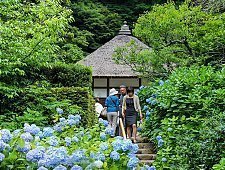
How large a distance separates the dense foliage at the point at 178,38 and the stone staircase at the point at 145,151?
314cm

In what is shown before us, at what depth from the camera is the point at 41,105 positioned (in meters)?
9.31

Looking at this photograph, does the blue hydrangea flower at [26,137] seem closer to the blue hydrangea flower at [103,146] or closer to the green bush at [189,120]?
the blue hydrangea flower at [103,146]

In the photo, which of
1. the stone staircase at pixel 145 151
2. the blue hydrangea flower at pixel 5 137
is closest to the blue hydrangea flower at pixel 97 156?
the blue hydrangea flower at pixel 5 137

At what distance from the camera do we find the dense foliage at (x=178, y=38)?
491 inches

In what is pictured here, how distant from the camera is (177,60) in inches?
522

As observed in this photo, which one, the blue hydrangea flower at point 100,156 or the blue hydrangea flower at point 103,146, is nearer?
the blue hydrangea flower at point 100,156

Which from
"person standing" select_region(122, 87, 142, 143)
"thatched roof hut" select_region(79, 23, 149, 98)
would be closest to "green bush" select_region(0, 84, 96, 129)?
"person standing" select_region(122, 87, 142, 143)

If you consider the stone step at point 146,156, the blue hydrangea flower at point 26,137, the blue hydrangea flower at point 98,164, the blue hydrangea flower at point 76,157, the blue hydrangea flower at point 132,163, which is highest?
the blue hydrangea flower at point 26,137

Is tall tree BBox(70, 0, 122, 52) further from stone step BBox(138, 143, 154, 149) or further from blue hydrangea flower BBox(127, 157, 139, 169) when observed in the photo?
blue hydrangea flower BBox(127, 157, 139, 169)

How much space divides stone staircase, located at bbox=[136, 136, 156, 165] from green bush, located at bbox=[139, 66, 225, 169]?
17 cm

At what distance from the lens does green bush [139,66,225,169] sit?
6164mm

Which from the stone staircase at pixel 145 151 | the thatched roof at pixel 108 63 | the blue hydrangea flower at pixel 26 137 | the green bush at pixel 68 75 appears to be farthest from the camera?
the thatched roof at pixel 108 63

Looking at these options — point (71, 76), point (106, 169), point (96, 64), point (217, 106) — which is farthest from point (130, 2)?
point (106, 169)

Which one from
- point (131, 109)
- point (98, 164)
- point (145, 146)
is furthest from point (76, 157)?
point (131, 109)
